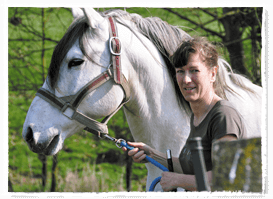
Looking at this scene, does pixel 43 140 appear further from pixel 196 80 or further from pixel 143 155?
pixel 196 80

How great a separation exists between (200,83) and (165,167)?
584mm

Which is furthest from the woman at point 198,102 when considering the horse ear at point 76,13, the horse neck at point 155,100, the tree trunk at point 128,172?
the tree trunk at point 128,172

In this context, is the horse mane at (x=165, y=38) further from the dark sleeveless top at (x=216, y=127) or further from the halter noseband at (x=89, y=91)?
the dark sleeveless top at (x=216, y=127)

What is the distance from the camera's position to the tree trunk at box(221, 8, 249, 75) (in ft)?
13.5

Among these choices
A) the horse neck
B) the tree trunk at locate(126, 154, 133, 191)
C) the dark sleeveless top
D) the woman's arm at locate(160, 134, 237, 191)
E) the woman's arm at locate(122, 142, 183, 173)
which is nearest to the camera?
the dark sleeveless top

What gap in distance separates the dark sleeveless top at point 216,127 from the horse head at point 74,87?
82cm

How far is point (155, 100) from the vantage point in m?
2.27

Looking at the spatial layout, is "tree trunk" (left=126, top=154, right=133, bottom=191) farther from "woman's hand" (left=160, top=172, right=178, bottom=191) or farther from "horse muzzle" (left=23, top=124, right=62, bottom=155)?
"woman's hand" (left=160, top=172, right=178, bottom=191)

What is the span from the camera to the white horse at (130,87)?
209 centimetres

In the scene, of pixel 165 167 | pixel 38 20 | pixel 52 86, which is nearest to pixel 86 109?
pixel 52 86

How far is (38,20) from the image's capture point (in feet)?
16.4

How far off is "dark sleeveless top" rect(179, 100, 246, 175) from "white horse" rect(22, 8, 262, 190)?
695 millimetres

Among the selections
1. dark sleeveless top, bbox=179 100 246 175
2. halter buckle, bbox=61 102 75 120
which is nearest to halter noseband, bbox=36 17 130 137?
halter buckle, bbox=61 102 75 120

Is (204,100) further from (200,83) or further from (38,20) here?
(38,20)
